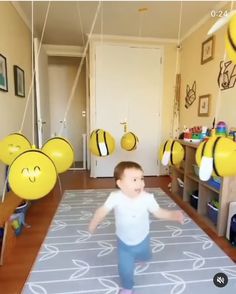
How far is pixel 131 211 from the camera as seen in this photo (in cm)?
131

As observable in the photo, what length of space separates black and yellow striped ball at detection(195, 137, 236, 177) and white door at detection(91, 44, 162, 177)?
2790 millimetres

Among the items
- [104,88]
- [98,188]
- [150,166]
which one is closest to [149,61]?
[104,88]

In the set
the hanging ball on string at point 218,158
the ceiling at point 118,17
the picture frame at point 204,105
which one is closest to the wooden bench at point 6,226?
the hanging ball on string at point 218,158

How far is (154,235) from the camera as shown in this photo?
6.78 ft

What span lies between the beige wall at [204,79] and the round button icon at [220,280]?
4.63ft

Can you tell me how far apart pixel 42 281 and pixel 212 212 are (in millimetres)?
1649

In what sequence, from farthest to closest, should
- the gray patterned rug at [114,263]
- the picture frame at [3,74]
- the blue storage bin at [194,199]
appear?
the blue storage bin at [194,199], the picture frame at [3,74], the gray patterned rug at [114,263]

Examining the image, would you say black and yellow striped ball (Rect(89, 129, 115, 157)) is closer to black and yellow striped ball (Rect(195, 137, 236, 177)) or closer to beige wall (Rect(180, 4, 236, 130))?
black and yellow striped ball (Rect(195, 137, 236, 177))

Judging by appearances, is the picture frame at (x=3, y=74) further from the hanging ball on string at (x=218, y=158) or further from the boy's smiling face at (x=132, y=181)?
the hanging ball on string at (x=218, y=158)

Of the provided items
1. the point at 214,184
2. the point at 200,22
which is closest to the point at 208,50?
the point at 200,22

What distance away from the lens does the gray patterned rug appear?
1.44 meters

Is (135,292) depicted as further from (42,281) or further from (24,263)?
(24,263)

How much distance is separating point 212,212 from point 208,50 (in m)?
1.95

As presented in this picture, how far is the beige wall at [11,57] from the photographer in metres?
2.38
